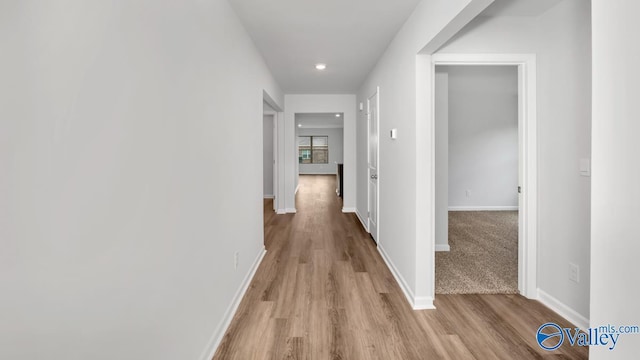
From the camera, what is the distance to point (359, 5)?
2498 millimetres

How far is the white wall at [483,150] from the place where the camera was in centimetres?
669

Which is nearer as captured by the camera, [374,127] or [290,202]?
[374,127]

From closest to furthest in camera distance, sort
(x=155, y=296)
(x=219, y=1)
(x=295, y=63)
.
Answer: (x=155, y=296)
(x=219, y=1)
(x=295, y=63)

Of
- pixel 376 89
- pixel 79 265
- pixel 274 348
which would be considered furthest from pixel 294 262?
pixel 79 265

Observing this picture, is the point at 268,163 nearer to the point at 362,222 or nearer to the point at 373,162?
the point at 362,222

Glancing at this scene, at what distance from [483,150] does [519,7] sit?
4.77m

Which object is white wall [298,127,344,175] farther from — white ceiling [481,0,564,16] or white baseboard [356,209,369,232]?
white ceiling [481,0,564,16]

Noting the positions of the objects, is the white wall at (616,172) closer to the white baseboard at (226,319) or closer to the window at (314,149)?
the white baseboard at (226,319)

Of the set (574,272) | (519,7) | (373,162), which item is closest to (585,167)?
(574,272)

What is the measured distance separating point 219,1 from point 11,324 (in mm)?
2118

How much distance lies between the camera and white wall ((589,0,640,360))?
3.11ft

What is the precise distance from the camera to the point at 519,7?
8.21 feet

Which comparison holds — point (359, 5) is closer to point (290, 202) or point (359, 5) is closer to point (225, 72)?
point (225, 72)

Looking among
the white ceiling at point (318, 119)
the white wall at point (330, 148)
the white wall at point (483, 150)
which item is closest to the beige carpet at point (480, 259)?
the white wall at point (483, 150)
